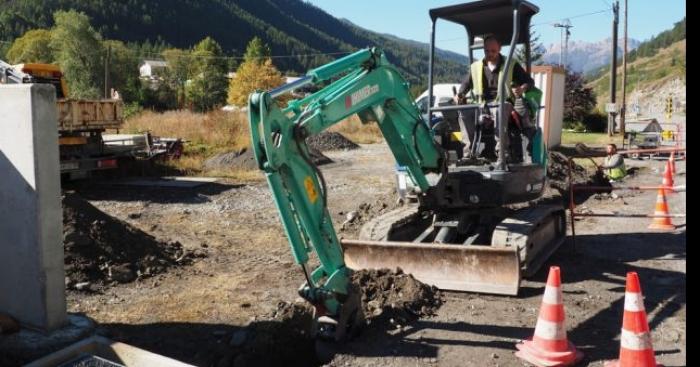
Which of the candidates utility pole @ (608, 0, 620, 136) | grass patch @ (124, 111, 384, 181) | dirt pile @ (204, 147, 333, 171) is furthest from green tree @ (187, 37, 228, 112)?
dirt pile @ (204, 147, 333, 171)

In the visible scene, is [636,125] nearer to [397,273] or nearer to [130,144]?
[130,144]

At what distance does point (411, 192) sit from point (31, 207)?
3672 millimetres

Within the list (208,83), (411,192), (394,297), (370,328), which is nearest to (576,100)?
(411,192)

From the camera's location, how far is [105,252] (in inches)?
300

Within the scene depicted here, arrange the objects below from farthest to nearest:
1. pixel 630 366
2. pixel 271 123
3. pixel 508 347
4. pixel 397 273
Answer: pixel 397 273
pixel 508 347
pixel 271 123
pixel 630 366

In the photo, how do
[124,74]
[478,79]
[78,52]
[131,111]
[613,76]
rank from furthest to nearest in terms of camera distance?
1. [124,74]
2. [78,52]
3. [131,111]
4. [613,76]
5. [478,79]

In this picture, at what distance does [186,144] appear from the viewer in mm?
22156

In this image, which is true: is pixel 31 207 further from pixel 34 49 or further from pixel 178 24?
pixel 178 24

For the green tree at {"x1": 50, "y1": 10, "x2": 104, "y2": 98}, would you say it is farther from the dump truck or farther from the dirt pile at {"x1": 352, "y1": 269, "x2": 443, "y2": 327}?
the dirt pile at {"x1": 352, "y1": 269, "x2": 443, "y2": 327}

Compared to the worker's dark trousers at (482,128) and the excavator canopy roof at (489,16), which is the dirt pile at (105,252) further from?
the excavator canopy roof at (489,16)

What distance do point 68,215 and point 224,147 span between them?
1436cm

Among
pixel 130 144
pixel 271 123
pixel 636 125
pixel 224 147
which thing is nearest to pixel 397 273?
pixel 271 123

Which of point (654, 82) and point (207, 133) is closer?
point (207, 133)

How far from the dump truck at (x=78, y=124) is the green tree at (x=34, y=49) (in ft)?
202
